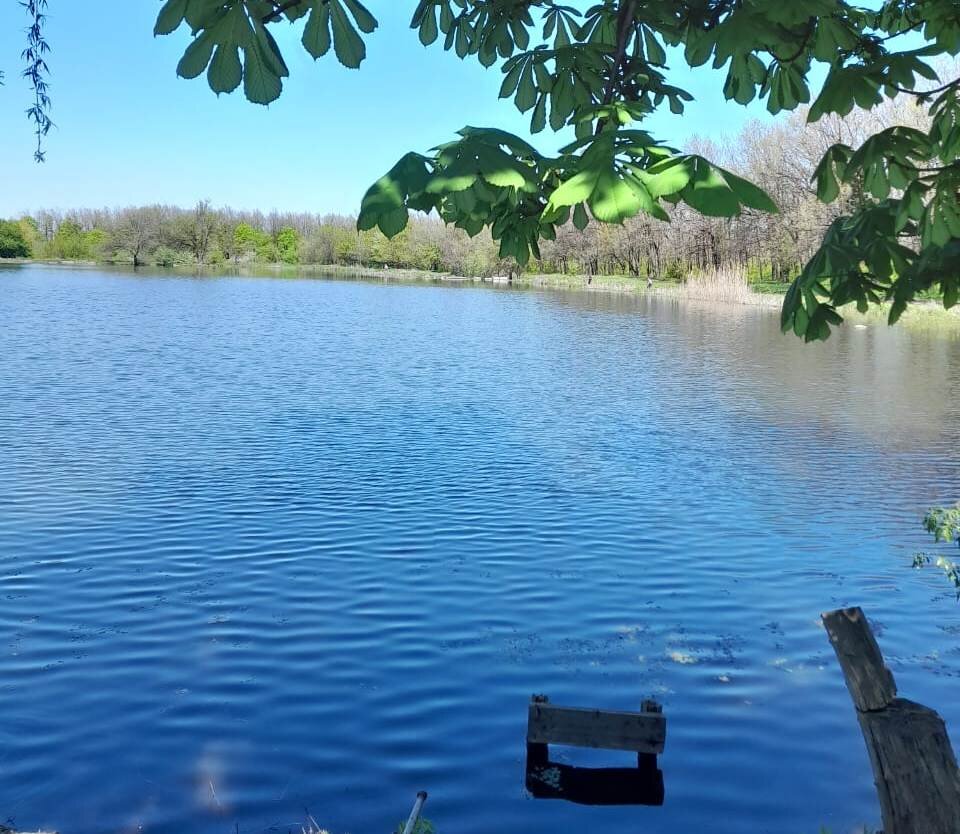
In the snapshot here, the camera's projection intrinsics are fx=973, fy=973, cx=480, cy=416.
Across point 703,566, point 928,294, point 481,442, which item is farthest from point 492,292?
point 928,294

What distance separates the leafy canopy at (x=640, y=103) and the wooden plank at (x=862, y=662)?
162 centimetres

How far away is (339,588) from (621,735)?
17.1 ft

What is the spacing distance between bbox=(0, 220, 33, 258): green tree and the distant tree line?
26 cm

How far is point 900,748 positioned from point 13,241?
160815mm

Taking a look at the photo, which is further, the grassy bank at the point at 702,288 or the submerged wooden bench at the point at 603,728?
the grassy bank at the point at 702,288

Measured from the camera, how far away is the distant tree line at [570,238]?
6894 cm

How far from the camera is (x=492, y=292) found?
95.2m

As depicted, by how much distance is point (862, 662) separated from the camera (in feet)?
12.6

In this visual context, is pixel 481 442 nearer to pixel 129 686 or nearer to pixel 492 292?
pixel 129 686

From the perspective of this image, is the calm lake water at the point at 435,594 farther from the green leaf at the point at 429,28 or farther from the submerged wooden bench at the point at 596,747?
the green leaf at the point at 429,28

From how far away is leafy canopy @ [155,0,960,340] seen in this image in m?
2.87

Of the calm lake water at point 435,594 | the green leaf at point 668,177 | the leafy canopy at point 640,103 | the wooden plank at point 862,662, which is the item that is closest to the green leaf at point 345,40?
the leafy canopy at point 640,103

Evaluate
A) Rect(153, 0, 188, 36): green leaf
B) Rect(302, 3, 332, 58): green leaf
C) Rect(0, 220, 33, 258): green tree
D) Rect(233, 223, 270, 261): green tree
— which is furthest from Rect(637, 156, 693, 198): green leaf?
Rect(233, 223, 270, 261): green tree

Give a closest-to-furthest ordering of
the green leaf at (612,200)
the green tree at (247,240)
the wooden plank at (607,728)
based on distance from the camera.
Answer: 1. the green leaf at (612,200)
2. the wooden plank at (607,728)
3. the green tree at (247,240)
